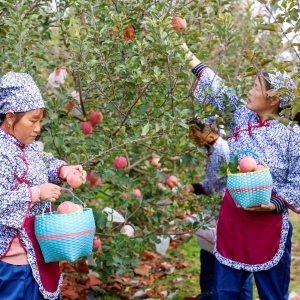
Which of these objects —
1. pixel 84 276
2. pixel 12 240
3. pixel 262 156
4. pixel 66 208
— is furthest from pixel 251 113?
pixel 84 276

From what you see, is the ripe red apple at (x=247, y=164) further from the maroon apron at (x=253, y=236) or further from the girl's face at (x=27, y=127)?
the girl's face at (x=27, y=127)

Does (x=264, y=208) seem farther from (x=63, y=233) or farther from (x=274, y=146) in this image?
(x=63, y=233)

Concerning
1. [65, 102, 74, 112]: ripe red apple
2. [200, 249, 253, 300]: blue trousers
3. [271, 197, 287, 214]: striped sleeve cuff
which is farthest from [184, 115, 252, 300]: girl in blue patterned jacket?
[65, 102, 74, 112]: ripe red apple

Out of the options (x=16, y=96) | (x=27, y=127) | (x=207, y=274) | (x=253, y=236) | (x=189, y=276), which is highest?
(x=16, y=96)

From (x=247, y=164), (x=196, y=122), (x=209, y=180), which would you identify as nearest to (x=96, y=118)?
(x=196, y=122)

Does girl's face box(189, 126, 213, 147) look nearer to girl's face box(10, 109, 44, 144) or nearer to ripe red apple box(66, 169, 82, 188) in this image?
ripe red apple box(66, 169, 82, 188)

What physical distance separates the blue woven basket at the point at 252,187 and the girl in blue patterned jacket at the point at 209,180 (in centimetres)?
58

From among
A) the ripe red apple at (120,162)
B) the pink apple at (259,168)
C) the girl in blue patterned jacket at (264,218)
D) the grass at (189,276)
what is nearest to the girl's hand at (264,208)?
the girl in blue patterned jacket at (264,218)

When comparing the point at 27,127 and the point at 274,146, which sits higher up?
the point at 27,127

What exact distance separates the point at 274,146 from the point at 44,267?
128cm

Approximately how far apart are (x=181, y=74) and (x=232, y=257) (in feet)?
3.16

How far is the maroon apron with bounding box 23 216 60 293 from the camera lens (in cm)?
225

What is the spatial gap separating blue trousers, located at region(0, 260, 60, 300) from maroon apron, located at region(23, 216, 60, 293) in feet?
0.18

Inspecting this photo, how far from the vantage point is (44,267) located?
229 cm
